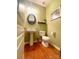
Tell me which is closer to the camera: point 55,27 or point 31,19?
point 55,27

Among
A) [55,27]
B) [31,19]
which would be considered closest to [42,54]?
[55,27]

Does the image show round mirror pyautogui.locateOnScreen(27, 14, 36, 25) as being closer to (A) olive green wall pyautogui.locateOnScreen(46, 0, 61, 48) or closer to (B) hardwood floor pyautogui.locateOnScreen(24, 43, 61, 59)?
(A) olive green wall pyautogui.locateOnScreen(46, 0, 61, 48)

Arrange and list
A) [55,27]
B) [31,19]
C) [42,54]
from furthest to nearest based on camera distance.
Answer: [31,19] → [55,27] → [42,54]

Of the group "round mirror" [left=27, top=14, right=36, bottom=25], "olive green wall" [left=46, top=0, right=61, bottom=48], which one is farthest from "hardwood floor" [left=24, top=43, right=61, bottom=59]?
"round mirror" [left=27, top=14, right=36, bottom=25]

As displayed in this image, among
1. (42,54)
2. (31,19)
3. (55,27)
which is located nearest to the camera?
(42,54)

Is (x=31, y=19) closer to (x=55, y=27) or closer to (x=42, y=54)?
(x=55, y=27)

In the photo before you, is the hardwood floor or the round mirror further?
the round mirror

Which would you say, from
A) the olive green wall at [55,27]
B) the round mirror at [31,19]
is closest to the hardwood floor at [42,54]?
the olive green wall at [55,27]
